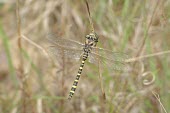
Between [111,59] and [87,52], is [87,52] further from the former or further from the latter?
[111,59]

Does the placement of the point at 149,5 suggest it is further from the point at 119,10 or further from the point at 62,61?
the point at 62,61

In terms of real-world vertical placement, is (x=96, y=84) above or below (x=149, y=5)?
below

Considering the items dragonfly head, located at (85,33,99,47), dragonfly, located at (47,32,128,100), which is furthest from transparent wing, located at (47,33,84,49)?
dragonfly head, located at (85,33,99,47)

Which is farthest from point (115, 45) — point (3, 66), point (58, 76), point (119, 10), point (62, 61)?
point (3, 66)

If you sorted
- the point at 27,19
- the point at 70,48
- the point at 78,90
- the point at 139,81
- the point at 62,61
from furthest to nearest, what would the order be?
the point at 27,19 < the point at 78,90 < the point at 139,81 < the point at 62,61 < the point at 70,48

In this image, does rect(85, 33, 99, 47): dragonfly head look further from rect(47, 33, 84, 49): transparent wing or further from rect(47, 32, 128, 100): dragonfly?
rect(47, 33, 84, 49): transparent wing

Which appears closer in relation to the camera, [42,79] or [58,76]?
[58,76]
